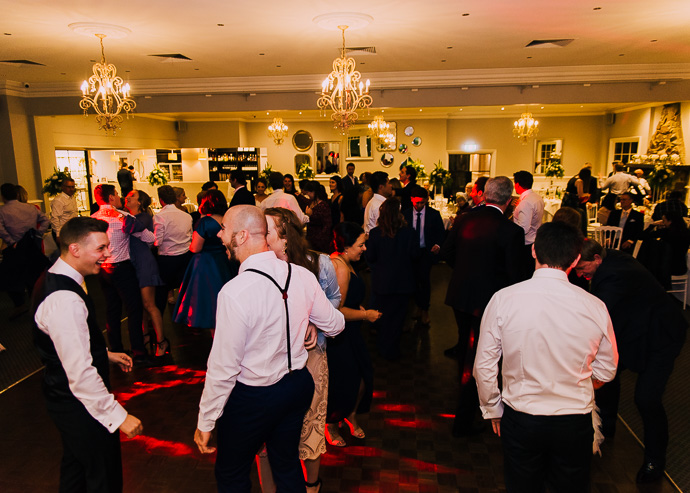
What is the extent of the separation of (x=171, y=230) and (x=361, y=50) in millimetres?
4178

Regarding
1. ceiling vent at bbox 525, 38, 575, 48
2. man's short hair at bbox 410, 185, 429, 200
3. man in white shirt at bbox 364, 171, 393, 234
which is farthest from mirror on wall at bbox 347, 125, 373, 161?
man's short hair at bbox 410, 185, 429, 200

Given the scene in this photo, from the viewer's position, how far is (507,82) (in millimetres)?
8641

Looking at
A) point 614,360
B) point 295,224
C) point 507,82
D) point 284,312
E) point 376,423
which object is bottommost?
point 376,423

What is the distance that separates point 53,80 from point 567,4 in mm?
9485

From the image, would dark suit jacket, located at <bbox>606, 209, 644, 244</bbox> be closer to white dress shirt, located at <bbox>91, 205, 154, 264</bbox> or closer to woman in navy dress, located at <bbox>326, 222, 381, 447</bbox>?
woman in navy dress, located at <bbox>326, 222, 381, 447</bbox>

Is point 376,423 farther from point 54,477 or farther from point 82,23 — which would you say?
point 82,23

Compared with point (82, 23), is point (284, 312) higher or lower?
lower

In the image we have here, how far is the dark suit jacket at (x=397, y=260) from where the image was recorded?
169 inches

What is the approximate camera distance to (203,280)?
4.11 m

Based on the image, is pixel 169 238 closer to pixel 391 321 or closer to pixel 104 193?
pixel 104 193

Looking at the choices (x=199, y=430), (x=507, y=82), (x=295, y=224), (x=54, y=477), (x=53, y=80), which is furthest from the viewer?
(x=53, y=80)

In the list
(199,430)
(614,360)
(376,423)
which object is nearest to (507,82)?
(376,423)

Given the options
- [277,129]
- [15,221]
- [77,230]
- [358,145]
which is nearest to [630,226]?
[77,230]

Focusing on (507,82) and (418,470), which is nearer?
(418,470)
